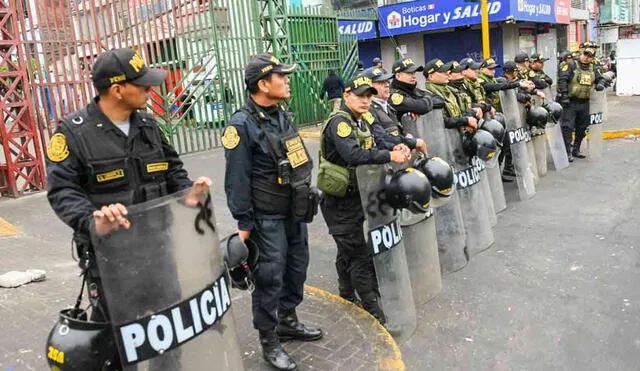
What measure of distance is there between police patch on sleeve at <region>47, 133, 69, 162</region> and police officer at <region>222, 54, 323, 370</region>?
0.96 m

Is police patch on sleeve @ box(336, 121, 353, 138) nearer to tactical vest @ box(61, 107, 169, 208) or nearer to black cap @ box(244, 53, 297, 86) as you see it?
black cap @ box(244, 53, 297, 86)

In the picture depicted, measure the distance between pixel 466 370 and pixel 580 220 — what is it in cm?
358

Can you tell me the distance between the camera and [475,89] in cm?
696

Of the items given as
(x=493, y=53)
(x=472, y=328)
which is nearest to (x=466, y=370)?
(x=472, y=328)

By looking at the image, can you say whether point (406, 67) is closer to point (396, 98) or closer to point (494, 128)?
point (396, 98)

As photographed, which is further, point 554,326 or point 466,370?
point 554,326

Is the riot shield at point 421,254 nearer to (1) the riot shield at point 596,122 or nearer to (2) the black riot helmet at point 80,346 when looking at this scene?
(2) the black riot helmet at point 80,346

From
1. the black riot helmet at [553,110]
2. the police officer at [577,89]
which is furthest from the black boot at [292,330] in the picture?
the police officer at [577,89]

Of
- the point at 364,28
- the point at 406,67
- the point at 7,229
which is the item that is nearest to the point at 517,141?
the point at 406,67

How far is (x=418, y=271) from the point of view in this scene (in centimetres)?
434

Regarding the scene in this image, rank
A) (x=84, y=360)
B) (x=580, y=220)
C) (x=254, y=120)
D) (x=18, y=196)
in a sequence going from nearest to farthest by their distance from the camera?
(x=84, y=360) < (x=254, y=120) < (x=580, y=220) < (x=18, y=196)

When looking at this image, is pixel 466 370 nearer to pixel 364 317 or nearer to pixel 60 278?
pixel 364 317

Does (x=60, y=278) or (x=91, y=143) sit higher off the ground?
(x=91, y=143)

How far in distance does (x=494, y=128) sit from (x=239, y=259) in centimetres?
388
